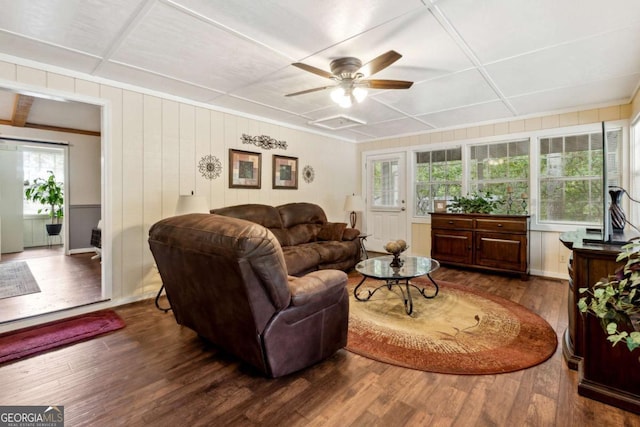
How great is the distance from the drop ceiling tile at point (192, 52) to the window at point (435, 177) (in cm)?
373

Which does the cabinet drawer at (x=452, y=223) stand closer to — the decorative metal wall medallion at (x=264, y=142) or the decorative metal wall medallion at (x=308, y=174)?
the decorative metal wall medallion at (x=308, y=174)

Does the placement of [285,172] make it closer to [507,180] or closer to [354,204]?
[354,204]

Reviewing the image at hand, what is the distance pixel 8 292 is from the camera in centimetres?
371

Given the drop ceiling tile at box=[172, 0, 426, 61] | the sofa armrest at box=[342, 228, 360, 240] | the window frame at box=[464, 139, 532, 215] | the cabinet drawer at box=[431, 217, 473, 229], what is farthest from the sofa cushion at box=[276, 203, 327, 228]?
the drop ceiling tile at box=[172, 0, 426, 61]

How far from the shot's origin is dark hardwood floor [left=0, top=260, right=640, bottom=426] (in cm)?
169

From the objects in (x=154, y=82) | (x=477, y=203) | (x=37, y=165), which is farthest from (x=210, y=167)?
(x=37, y=165)

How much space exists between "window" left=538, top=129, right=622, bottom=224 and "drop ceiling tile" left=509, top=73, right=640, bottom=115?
0.47 meters

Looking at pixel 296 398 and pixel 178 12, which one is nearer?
pixel 296 398

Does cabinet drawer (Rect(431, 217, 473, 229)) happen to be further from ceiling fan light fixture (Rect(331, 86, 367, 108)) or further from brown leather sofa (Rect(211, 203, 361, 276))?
ceiling fan light fixture (Rect(331, 86, 367, 108))

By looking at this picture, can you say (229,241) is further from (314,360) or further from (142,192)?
(142,192)

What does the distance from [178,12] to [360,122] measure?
3.33 m

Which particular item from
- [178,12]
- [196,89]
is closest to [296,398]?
[178,12]

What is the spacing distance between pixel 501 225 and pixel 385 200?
7.63 ft

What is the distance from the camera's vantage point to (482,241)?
467cm
